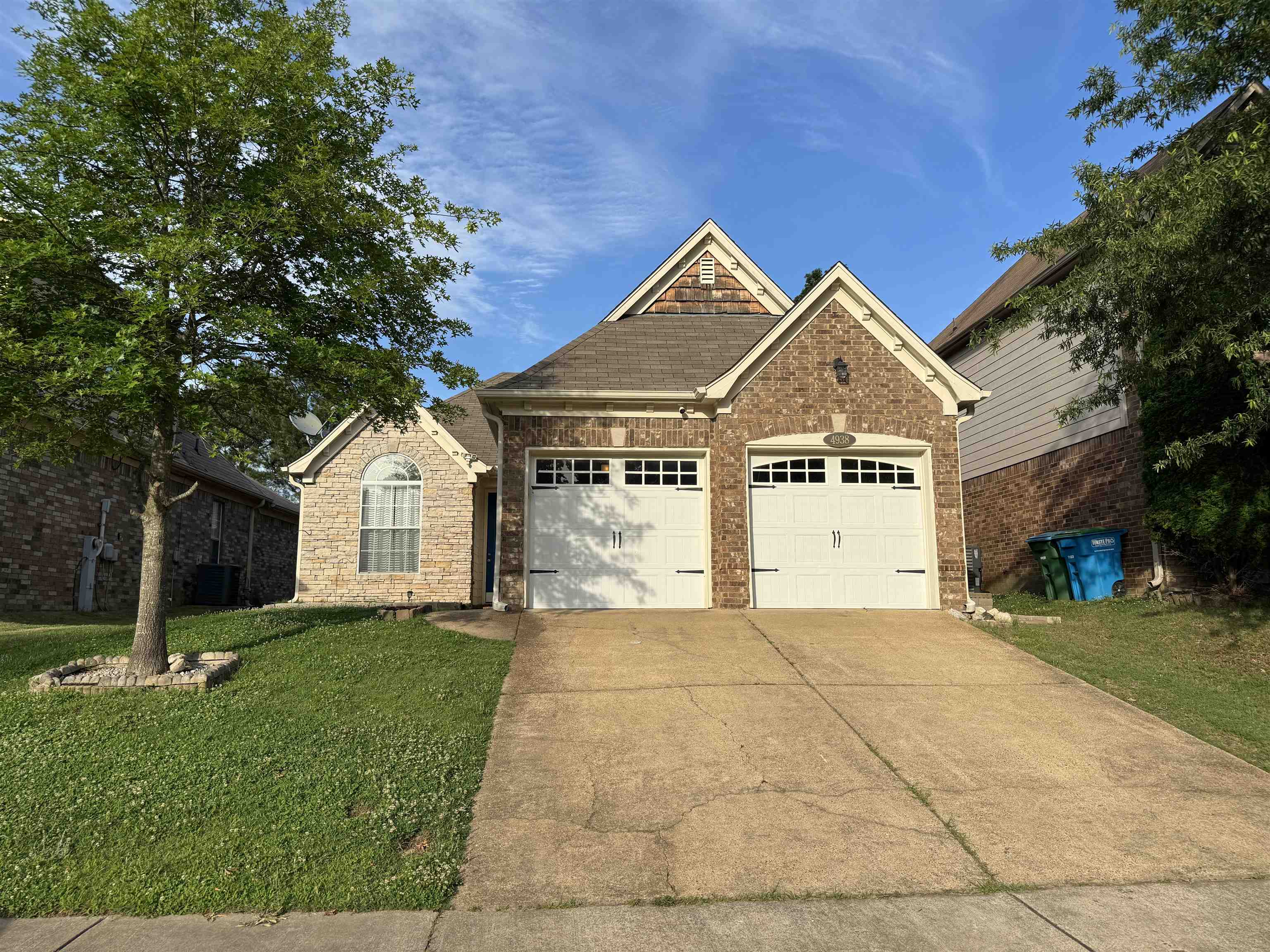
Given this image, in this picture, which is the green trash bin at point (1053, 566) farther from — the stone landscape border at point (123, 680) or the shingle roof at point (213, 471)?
the shingle roof at point (213, 471)

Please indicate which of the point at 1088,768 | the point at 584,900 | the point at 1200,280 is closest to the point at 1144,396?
the point at 1200,280

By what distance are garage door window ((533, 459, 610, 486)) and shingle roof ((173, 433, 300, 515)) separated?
29.3 ft

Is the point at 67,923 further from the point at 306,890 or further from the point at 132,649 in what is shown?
the point at 132,649

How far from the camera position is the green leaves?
7.64 meters

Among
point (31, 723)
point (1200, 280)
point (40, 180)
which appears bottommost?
point (31, 723)

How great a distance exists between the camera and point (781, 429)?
12.9 meters

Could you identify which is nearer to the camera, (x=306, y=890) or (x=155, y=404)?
(x=306, y=890)

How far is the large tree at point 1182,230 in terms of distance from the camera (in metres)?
8.32

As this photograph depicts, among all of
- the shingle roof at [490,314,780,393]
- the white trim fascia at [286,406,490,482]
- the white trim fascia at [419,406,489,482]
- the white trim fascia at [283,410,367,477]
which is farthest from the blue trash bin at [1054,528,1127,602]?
the white trim fascia at [283,410,367,477]

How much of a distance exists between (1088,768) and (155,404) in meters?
9.05

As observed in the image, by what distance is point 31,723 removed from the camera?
681cm

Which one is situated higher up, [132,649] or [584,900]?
[132,649]

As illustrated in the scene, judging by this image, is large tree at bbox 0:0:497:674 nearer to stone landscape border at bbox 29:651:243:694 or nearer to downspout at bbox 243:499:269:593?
stone landscape border at bbox 29:651:243:694

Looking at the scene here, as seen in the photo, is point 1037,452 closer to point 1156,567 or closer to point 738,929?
point 1156,567
